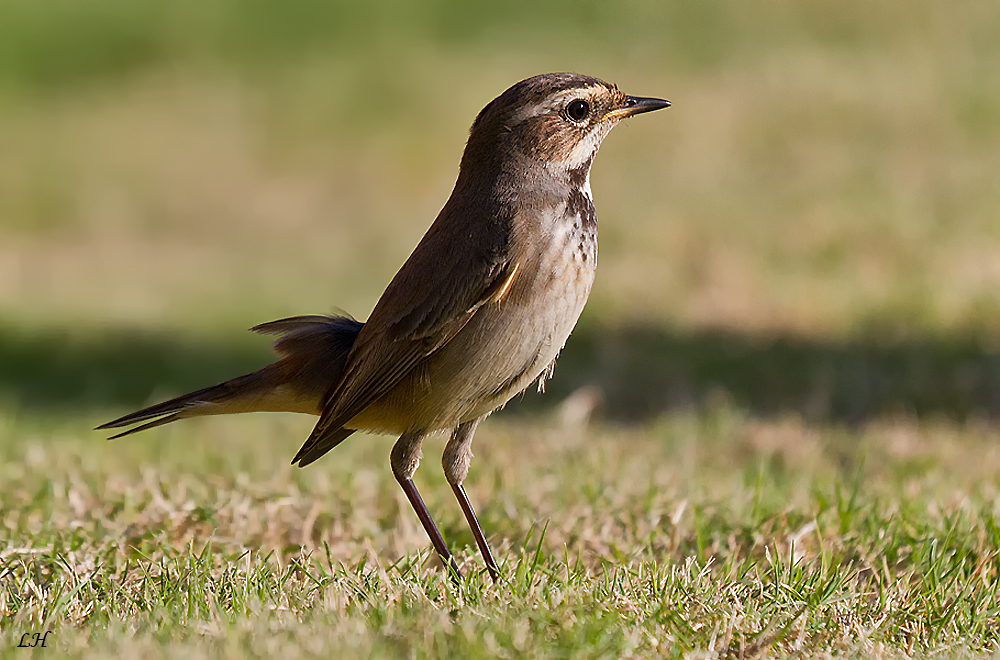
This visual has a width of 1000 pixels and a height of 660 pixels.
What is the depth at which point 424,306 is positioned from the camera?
3926 millimetres

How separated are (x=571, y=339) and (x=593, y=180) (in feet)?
14.6

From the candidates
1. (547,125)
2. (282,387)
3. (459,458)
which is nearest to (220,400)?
(282,387)

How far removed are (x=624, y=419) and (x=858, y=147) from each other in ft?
21.9

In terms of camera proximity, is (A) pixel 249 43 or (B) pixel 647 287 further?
(A) pixel 249 43

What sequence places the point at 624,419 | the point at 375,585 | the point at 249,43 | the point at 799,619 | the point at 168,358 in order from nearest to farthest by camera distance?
the point at 799,619 → the point at 375,585 → the point at 624,419 → the point at 168,358 → the point at 249,43

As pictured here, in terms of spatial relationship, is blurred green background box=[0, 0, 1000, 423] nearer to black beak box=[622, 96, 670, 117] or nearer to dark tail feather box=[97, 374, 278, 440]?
black beak box=[622, 96, 670, 117]

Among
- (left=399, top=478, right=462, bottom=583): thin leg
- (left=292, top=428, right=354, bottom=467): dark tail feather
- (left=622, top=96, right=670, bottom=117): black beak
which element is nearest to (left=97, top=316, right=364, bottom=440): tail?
(left=292, top=428, right=354, bottom=467): dark tail feather

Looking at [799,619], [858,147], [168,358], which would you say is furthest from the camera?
[858,147]

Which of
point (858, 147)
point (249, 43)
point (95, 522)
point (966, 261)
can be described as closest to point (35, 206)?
point (249, 43)

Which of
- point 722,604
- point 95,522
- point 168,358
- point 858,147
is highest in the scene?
point 858,147

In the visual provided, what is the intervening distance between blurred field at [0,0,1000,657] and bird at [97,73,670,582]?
45 centimetres

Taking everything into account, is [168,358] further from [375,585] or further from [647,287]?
[375,585]

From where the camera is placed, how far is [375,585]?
364cm

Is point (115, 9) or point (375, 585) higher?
point (115, 9)
